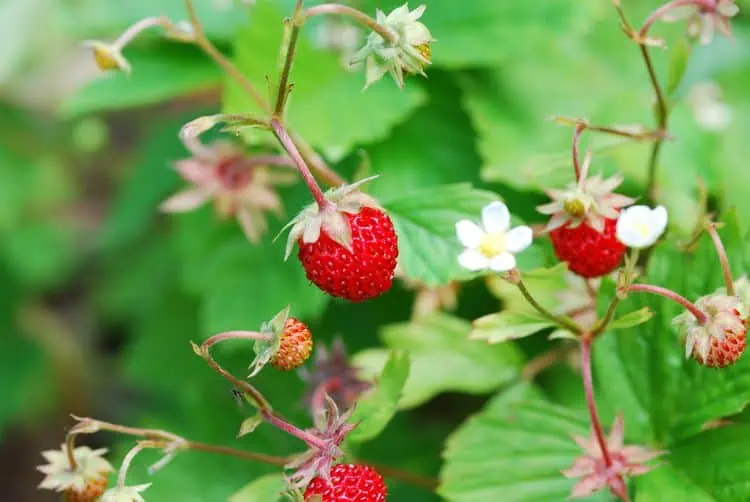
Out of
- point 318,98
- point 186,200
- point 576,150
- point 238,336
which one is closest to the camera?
point 238,336

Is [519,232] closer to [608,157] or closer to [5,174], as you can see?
[608,157]

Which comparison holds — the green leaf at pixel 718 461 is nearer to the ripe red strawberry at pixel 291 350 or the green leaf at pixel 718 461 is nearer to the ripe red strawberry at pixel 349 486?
the ripe red strawberry at pixel 349 486

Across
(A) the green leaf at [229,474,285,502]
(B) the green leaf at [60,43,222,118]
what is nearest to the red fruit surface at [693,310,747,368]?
(A) the green leaf at [229,474,285,502]

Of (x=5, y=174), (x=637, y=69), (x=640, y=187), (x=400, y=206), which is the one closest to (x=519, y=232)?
(x=400, y=206)

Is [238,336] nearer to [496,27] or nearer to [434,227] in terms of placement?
[434,227]

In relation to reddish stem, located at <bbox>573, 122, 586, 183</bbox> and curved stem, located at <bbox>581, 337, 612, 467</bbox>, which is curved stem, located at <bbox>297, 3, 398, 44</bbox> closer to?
reddish stem, located at <bbox>573, 122, 586, 183</bbox>

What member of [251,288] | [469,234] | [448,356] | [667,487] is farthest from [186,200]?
[667,487]

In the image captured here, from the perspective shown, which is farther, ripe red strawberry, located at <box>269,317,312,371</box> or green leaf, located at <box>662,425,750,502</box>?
green leaf, located at <box>662,425,750,502</box>
